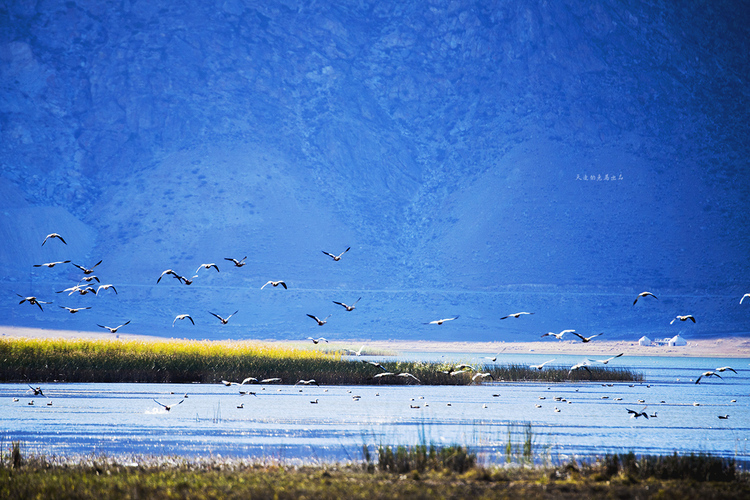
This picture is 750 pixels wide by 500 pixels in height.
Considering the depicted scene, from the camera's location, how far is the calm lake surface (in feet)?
76.7

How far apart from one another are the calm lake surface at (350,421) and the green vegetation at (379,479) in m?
1.48

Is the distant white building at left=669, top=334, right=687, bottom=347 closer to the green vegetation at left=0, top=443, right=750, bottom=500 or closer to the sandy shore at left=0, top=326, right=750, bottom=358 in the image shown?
the sandy shore at left=0, top=326, right=750, bottom=358

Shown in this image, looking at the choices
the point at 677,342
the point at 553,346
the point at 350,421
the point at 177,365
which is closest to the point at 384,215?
the point at 553,346

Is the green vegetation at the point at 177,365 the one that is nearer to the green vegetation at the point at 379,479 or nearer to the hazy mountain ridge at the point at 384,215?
the green vegetation at the point at 379,479

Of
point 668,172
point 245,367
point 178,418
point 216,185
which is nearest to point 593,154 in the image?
point 668,172

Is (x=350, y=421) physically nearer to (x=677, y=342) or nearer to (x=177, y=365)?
(x=177, y=365)

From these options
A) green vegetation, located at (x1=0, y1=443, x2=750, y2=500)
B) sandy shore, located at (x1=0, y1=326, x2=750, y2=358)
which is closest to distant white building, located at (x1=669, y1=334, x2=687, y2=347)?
sandy shore, located at (x1=0, y1=326, x2=750, y2=358)

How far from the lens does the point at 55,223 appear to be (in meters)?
167

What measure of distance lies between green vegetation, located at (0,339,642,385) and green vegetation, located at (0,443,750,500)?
24.3 meters

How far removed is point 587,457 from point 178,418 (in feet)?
45.3

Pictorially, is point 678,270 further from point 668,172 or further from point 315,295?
point 315,295

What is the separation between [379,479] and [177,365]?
29.7 m

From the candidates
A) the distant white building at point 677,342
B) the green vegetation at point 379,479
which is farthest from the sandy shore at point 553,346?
the green vegetation at point 379,479

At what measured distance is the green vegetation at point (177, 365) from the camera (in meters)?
43.0
